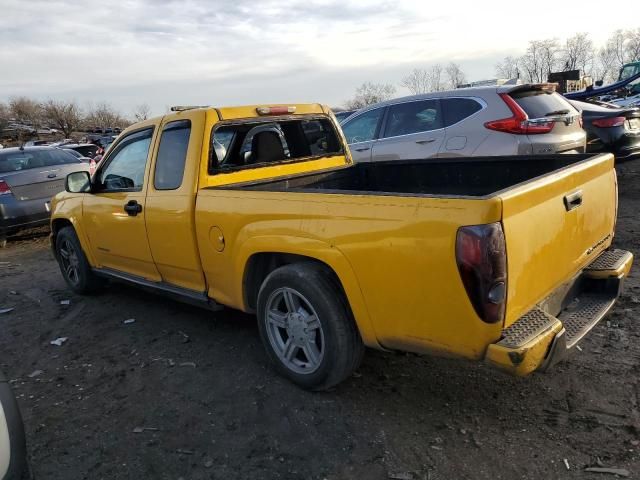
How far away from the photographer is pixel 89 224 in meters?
5.04

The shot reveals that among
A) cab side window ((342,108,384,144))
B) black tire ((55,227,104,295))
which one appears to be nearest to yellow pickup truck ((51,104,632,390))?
black tire ((55,227,104,295))

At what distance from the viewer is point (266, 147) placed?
4434 millimetres

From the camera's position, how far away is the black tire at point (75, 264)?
5414 mm

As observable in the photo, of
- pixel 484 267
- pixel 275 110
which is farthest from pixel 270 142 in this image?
pixel 484 267

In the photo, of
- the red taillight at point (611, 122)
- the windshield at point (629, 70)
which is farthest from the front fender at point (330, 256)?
the windshield at point (629, 70)

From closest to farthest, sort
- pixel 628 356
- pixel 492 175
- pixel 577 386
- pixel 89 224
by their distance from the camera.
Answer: pixel 577 386, pixel 628 356, pixel 492 175, pixel 89 224

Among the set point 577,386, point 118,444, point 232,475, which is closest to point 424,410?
point 577,386

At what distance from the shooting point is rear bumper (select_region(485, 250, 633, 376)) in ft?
7.84

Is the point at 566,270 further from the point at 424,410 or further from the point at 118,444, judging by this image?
the point at 118,444

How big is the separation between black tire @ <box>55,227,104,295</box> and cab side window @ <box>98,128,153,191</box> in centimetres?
96

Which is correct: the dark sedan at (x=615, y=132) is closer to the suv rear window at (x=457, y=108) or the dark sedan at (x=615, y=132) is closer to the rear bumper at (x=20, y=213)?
the suv rear window at (x=457, y=108)

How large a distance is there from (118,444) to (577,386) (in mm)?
2693

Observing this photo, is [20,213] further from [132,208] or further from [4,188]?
[132,208]

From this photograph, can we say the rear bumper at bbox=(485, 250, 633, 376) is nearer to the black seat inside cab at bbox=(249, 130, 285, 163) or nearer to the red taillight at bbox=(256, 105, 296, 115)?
the black seat inside cab at bbox=(249, 130, 285, 163)
